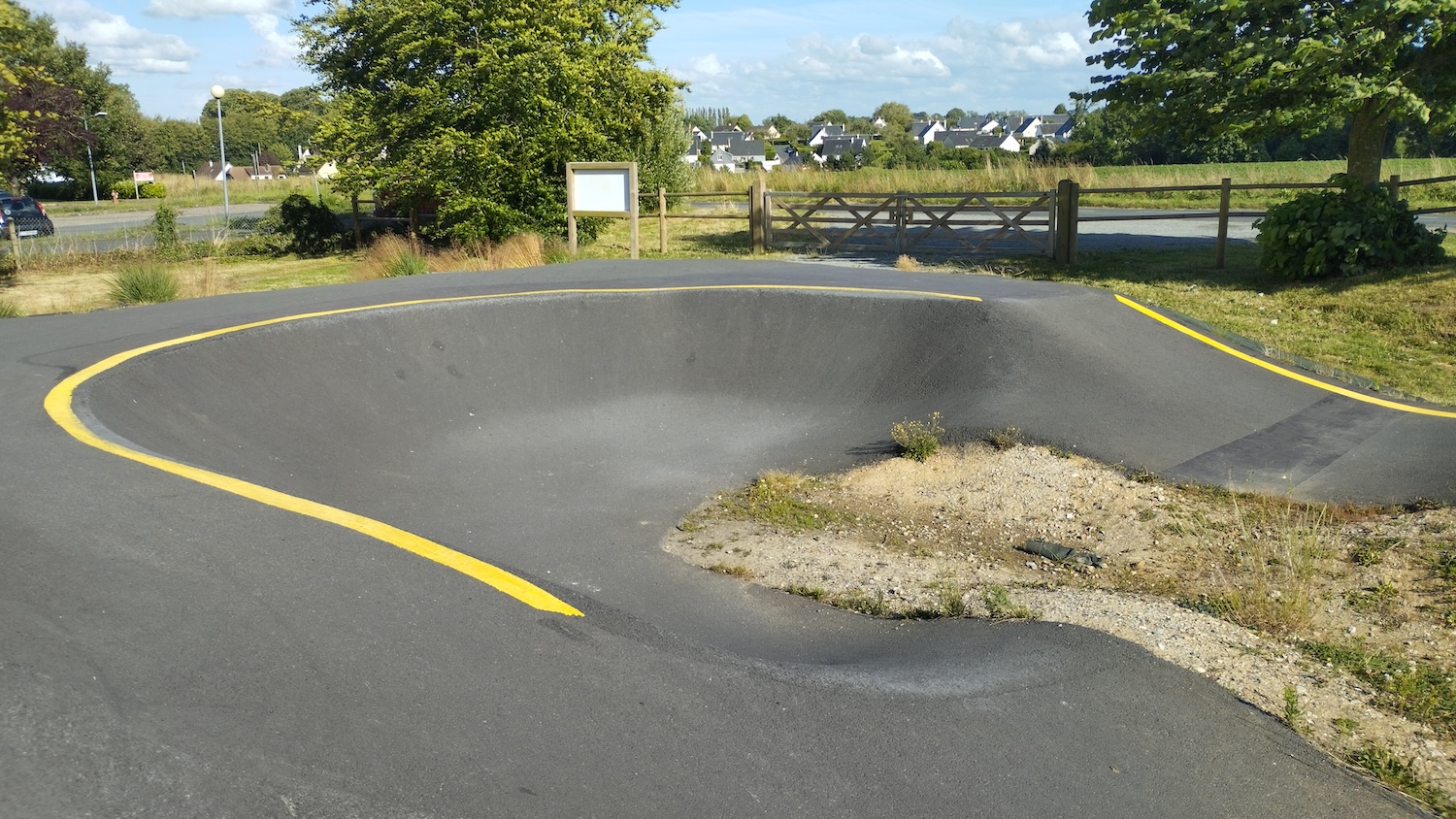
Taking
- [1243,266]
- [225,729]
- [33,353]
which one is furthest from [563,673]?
[1243,266]

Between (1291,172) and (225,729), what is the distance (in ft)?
138

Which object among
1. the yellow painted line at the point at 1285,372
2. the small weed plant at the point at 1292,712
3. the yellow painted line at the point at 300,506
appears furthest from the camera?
the yellow painted line at the point at 1285,372

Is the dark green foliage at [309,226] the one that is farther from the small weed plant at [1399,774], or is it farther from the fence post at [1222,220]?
the small weed plant at [1399,774]

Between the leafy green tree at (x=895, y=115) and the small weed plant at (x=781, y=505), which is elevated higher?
the leafy green tree at (x=895, y=115)

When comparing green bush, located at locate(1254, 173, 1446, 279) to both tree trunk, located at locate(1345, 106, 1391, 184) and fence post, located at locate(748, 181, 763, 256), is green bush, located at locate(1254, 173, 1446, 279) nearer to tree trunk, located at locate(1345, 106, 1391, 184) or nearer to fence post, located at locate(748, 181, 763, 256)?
tree trunk, located at locate(1345, 106, 1391, 184)

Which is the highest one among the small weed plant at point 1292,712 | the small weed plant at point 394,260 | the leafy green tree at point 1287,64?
the leafy green tree at point 1287,64

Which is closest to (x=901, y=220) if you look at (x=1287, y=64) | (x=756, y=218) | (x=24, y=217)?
(x=756, y=218)

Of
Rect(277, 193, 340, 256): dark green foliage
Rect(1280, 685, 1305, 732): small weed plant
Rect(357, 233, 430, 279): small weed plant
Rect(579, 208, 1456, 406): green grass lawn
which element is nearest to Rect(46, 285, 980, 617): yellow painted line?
Rect(1280, 685, 1305, 732): small weed plant

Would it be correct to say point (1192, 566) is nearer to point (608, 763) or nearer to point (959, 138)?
point (608, 763)

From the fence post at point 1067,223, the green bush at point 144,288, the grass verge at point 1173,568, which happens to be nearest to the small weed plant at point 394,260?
the green bush at point 144,288

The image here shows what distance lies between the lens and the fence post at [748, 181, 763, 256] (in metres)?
23.4

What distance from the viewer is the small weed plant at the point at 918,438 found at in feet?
32.3

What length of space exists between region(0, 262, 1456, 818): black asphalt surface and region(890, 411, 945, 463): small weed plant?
0.38 meters

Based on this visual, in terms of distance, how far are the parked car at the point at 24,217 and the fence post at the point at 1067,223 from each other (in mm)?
31558
